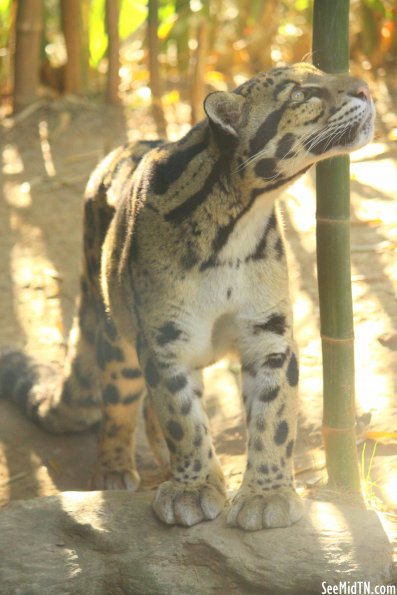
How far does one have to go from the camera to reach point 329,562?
14.2ft

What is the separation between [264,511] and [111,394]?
5.28ft

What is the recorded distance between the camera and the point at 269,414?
4832mm

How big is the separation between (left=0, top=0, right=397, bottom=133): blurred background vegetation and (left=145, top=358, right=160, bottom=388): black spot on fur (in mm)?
5815

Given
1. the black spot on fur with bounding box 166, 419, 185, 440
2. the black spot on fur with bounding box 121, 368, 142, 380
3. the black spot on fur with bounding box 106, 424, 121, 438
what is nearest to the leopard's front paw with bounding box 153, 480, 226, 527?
the black spot on fur with bounding box 166, 419, 185, 440

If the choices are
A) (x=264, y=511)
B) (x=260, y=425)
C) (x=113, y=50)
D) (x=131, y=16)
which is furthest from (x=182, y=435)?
(x=131, y=16)

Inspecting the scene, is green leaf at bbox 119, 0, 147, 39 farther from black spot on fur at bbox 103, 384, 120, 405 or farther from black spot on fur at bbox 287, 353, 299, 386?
black spot on fur at bbox 287, 353, 299, 386

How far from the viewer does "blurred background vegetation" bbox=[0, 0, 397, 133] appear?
35.3 ft

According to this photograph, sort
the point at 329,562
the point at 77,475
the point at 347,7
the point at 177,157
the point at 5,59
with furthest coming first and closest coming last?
Answer: the point at 5,59 → the point at 77,475 → the point at 177,157 → the point at 347,7 → the point at 329,562

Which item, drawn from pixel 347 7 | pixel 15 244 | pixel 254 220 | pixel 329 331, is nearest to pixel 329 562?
pixel 329 331

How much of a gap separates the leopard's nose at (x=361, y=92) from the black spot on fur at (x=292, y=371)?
1.27 metres

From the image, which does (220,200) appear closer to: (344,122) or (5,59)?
(344,122)

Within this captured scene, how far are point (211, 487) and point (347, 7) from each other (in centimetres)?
236

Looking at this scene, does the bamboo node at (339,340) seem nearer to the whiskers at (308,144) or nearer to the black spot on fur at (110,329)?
the whiskers at (308,144)

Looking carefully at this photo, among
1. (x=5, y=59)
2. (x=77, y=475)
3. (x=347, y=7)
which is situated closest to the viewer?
(x=347, y=7)
